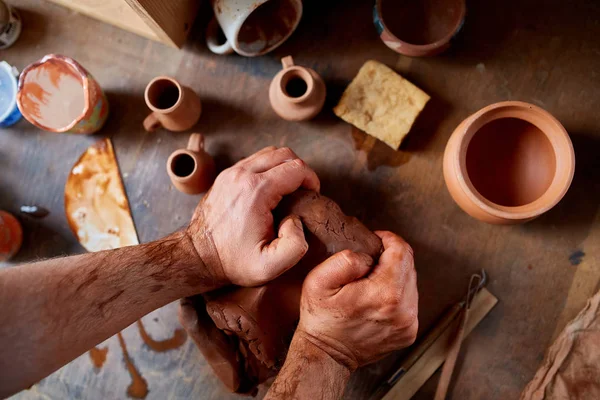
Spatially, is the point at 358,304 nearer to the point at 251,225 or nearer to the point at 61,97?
the point at 251,225

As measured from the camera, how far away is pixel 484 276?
179cm

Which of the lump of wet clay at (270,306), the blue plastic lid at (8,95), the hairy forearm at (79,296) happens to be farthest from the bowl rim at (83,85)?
the lump of wet clay at (270,306)

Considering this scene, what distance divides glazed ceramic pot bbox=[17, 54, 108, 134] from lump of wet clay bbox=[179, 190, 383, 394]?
2.91 ft

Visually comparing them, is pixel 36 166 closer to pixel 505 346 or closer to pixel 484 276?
pixel 484 276

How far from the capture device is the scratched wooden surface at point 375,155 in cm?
179

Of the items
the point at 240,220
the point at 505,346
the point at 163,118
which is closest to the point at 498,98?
the point at 505,346

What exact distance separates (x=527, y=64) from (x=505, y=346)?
117 cm

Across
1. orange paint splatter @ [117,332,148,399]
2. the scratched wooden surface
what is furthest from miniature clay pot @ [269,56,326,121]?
orange paint splatter @ [117,332,148,399]

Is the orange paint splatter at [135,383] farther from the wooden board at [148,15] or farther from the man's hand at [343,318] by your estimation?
the wooden board at [148,15]

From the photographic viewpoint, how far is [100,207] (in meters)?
1.91

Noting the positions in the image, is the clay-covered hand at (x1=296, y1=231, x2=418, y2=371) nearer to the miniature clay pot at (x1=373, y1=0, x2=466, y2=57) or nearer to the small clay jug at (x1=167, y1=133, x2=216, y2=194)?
the small clay jug at (x1=167, y1=133, x2=216, y2=194)

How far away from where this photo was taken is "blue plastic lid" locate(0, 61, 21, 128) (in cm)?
189

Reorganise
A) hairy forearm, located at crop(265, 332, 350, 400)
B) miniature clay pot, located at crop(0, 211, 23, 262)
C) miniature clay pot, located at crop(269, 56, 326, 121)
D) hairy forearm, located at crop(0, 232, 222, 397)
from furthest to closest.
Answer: miniature clay pot, located at crop(0, 211, 23, 262)
miniature clay pot, located at crop(269, 56, 326, 121)
hairy forearm, located at crop(265, 332, 350, 400)
hairy forearm, located at crop(0, 232, 222, 397)

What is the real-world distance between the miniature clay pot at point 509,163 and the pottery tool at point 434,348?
0.35 metres
